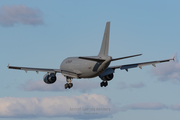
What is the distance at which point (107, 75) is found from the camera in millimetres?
82000

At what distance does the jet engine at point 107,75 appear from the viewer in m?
80.4

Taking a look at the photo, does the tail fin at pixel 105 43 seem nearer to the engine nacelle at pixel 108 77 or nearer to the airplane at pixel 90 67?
the airplane at pixel 90 67

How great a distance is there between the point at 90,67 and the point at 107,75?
341 inches

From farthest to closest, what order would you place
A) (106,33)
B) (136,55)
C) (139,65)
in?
1. (139,65)
2. (106,33)
3. (136,55)

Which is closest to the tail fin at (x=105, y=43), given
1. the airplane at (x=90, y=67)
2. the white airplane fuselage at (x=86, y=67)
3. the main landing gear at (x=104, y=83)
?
the airplane at (x=90, y=67)

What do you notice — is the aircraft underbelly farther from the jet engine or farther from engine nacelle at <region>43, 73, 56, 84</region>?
the jet engine

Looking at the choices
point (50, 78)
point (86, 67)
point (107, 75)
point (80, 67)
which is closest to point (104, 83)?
point (107, 75)

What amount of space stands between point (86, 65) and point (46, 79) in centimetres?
1086

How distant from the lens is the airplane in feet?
238

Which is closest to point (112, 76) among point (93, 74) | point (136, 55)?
point (93, 74)

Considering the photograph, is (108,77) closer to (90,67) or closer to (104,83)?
(104,83)

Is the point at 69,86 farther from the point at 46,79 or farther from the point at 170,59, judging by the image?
the point at 170,59

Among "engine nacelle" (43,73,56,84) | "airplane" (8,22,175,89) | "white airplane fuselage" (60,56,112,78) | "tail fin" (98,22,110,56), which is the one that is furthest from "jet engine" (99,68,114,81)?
"engine nacelle" (43,73,56,84)

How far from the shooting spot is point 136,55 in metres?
68.3
